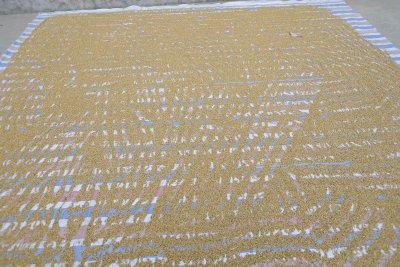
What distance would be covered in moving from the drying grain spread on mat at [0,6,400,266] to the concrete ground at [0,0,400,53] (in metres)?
0.20

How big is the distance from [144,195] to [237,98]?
55 centimetres

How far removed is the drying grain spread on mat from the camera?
31.6 inches

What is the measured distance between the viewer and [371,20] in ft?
5.94

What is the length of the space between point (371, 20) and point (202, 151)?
4.69 ft

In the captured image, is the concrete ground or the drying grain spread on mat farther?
the concrete ground

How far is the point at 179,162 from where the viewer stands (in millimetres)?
1004

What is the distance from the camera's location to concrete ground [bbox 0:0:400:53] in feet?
5.57

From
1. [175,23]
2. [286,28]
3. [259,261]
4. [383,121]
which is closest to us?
[259,261]

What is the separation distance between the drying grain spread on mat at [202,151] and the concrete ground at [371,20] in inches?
8.0

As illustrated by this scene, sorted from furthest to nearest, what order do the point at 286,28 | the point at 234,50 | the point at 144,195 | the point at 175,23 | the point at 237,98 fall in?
1. the point at 175,23
2. the point at 286,28
3. the point at 234,50
4. the point at 237,98
5. the point at 144,195

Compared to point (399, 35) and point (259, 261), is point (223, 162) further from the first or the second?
point (399, 35)

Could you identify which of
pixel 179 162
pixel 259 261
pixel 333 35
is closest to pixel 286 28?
pixel 333 35

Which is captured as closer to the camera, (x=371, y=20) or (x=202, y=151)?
(x=202, y=151)

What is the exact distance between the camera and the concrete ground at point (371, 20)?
5.57 feet
